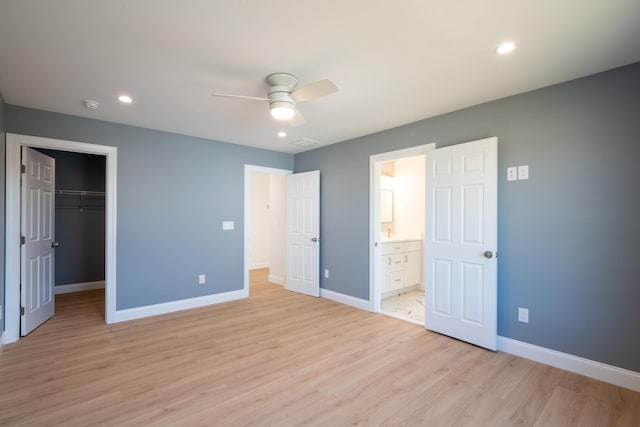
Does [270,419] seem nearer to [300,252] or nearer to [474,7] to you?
[474,7]

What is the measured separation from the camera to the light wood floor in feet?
6.68

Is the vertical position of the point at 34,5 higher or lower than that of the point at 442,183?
higher

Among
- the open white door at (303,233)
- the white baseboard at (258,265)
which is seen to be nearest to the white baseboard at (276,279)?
the open white door at (303,233)

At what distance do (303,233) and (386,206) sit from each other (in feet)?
5.66

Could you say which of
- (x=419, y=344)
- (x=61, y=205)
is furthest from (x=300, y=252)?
(x=61, y=205)

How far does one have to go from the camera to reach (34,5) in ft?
5.63

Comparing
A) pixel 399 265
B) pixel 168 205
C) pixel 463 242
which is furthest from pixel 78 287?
pixel 463 242

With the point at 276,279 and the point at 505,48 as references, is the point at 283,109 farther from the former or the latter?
the point at 276,279

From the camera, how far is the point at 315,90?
2256 millimetres

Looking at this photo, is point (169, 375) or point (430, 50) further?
point (169, 375)

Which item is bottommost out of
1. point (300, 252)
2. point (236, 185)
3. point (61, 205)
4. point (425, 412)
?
point (425, 412)

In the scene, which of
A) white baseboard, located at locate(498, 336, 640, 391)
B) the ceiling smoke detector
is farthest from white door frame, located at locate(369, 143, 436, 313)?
the ceiling smoke detector

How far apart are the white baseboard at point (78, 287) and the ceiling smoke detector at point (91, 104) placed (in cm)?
360

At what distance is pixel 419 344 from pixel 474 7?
115 inches
